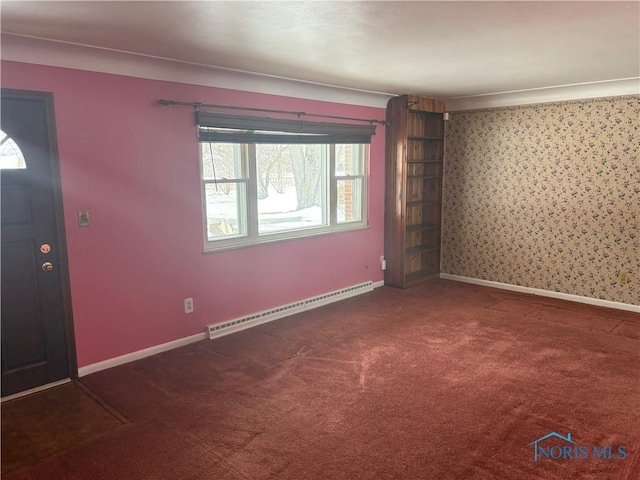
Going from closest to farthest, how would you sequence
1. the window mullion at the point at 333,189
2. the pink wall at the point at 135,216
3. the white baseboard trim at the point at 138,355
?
1. the pink wall at the point at 135,216
2. the white baseboard trim at the point at 138,355
3. the window mullion at the point at 333,189

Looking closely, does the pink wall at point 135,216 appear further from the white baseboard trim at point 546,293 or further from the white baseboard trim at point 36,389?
the white baseboard trim at point 546,293

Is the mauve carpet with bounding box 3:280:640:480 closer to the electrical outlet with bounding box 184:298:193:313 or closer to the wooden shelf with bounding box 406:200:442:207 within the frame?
the electrical outlet with bounding box 184:298:193:313

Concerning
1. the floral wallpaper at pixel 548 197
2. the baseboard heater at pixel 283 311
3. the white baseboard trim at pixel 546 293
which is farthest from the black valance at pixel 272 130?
the white baseboard trim at pixel 546 293

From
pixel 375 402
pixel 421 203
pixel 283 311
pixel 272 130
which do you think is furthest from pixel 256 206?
pixel 421 203

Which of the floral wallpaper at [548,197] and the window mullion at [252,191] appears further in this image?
the floral wallpaper at [548,197]

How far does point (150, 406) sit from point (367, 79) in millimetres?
3251

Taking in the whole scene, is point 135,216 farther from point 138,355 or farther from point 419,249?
point 419,249

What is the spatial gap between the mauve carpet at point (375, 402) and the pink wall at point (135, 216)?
35 centimetres

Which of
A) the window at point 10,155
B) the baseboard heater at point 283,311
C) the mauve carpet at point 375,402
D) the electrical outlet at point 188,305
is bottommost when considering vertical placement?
the mauve carpet at point 375,402

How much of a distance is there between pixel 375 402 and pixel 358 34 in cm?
225

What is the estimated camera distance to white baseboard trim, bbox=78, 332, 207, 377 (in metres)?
3.44

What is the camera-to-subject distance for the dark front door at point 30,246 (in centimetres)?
303

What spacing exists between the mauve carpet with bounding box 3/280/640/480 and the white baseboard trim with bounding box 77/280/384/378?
0.09 metres

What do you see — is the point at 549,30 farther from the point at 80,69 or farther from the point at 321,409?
the point at 80,69
